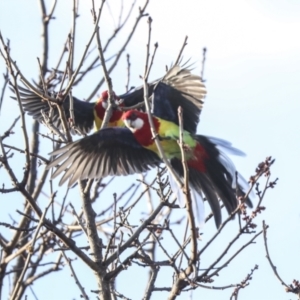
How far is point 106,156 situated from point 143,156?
26 cm

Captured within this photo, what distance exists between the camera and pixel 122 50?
640 centimetres

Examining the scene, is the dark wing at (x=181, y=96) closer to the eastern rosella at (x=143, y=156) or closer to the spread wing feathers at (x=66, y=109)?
the eastern rosella at (x=143, y=156)

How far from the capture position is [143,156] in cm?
543

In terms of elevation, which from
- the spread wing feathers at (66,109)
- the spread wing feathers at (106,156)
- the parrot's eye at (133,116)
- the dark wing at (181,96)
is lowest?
the spread wing feathers at (106,156)

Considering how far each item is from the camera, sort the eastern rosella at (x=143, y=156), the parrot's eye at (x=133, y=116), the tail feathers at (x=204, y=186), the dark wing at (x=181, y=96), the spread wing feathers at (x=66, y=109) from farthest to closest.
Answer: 1. the spread wing feathers at (x=66, y=109)
2. the dark wing at (x=181, y=96)
3. the parrot's eye at (x=133, y=116)
4. the eastern rosella at (x=143, y=156)
5. the tail feathers at (x=204, y=186)

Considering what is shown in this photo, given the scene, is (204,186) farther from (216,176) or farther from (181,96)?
(181,96)

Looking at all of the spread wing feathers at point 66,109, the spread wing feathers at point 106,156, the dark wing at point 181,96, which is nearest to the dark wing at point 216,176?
the spread wing feathers at point 106,156

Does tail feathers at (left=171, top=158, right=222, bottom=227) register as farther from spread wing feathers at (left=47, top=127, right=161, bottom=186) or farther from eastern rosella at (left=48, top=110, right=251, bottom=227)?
spread wing feathers at (left=47, top=127, right=161, bottom=186)

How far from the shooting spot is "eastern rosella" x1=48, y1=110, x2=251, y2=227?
490 cm

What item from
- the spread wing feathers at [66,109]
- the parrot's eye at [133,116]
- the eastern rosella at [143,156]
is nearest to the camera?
the eastern rosella at [143,156]

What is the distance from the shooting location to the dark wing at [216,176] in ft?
15.7

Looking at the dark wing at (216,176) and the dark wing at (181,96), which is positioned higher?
the dark wing at (181,96)

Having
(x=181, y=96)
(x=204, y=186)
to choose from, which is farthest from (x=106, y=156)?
(x=181, y=96)

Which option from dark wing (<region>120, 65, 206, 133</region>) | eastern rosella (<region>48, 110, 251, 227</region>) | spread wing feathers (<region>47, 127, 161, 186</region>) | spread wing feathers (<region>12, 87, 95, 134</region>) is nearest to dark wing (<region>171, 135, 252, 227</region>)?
eastern rosella (<region>48, 110, 251, 227</region>)
